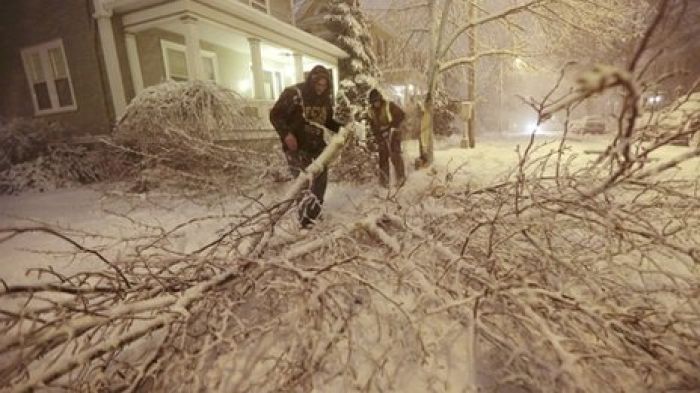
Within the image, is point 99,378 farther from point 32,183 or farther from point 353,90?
point 353,90

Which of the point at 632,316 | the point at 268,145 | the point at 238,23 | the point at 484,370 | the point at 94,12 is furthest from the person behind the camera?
the point at 238,23

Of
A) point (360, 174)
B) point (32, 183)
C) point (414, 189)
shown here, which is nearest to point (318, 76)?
point (414, 189)

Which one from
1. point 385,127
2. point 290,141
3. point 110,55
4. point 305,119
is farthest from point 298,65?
point 290,141

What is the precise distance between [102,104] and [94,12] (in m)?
2.15

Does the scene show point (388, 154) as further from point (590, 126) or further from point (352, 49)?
point (590, 126)

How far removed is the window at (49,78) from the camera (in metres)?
9.84

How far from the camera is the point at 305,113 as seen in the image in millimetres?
4352

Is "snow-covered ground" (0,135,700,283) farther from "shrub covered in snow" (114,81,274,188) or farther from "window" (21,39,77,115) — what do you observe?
"window" (21,39,77,115)

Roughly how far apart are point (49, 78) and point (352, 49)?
34.3 feet

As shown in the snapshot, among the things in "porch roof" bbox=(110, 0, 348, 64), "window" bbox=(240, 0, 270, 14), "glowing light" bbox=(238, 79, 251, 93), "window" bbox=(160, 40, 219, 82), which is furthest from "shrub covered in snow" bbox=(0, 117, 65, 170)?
"window" bbox=(240, 0, 270, 14)

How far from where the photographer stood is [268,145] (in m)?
7.58

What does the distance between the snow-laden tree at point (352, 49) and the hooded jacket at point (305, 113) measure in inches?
381

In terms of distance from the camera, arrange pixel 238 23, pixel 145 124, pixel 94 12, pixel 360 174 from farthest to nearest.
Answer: pixel 238 23 → pixel 94 12 → pixel 360 174 → pixel 145 124

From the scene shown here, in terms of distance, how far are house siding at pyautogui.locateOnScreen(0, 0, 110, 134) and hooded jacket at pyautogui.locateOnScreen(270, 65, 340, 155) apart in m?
7.39
